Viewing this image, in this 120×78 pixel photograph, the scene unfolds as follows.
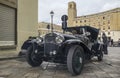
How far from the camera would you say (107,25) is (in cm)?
8631

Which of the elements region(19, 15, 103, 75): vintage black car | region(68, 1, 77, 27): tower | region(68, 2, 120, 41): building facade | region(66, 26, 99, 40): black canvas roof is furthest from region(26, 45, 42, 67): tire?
region(68, 1, 77, 27): tower

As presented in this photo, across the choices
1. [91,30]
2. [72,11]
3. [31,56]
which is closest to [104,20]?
[72,11]

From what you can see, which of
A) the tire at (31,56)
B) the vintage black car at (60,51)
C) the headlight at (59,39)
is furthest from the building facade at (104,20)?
the headlight at (59,39)

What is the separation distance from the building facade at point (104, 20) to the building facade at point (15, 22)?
208 ft

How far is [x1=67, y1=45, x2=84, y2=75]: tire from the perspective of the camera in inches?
261

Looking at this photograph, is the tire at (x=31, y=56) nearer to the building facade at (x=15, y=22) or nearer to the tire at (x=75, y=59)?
→ the tire at (x=75, y=59)

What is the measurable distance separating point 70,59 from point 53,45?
0.82 m

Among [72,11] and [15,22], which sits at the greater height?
[72,11]

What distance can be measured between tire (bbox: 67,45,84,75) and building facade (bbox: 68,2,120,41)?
2792 inches

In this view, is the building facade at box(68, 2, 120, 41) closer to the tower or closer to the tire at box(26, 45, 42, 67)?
the tower

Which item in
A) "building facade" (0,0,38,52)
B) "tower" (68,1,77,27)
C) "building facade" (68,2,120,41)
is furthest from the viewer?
"tower" (68,1,77,27)

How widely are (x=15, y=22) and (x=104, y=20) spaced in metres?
77.0

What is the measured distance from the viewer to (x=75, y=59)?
270 inches

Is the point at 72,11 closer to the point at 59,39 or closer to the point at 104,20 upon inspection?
the point at 104,20
